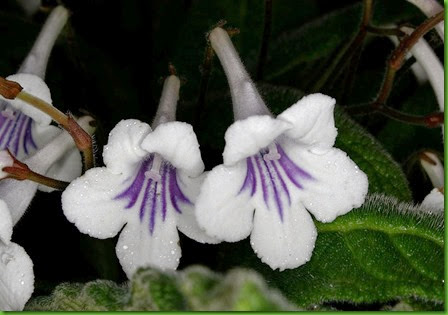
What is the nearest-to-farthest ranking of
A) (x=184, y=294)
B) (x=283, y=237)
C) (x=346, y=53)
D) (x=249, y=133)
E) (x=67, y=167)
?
(x=184, y=294) → (x=249, y=133) → (x=283, y=237) → (x=67, y=167) → (x=346, y=53)

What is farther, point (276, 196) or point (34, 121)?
point (34, 121)

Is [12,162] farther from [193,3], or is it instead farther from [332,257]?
[193,3]

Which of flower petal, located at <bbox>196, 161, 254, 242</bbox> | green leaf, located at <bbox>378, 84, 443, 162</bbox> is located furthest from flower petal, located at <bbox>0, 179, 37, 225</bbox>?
green leaf, located at <bbox>378, 84, 443, 162</bbox>

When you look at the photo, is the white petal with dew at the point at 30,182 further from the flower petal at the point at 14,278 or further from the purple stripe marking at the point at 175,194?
the purple stripe marking at the point at 175,194

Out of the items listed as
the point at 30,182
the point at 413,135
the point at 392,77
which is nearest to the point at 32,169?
the point at 30,182

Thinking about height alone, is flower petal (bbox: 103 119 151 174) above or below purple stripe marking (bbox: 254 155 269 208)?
above

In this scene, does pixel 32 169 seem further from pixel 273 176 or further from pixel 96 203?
pixel 273 176

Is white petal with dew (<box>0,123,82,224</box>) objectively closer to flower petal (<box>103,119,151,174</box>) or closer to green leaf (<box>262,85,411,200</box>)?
flower petal (<box>103,119,151,174</box>)
